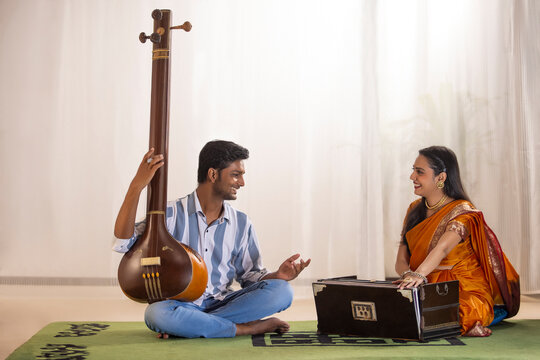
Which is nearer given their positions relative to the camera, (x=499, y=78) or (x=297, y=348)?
(x=297, y=348)

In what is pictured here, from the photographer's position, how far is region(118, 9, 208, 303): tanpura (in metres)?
2.41

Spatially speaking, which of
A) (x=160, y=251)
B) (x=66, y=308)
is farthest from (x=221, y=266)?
(x=66, y=308)

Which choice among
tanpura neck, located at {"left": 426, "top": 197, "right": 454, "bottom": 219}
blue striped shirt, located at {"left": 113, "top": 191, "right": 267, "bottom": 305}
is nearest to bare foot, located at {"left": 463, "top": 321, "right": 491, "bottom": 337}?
tanpura neck, located at {"left": 426, "top": 197, "right": 454, "bottom": 219}

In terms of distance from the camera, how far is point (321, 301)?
2.67m

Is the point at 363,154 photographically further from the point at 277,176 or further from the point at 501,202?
the point at 501,202

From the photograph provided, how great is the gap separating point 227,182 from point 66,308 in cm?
170

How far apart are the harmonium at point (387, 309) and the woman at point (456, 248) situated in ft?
0.42

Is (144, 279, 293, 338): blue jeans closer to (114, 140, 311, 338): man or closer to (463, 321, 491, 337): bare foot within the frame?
(114, 140, 311, 338): man

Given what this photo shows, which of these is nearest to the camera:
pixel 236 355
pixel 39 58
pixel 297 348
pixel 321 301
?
pixel 236 355

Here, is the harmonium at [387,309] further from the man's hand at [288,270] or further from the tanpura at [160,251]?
the tanpura at [160,251]

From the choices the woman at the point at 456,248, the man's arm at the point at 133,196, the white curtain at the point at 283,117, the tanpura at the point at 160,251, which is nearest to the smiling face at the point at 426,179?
the woman at the point at 456,248

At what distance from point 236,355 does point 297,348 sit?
0.89 feet

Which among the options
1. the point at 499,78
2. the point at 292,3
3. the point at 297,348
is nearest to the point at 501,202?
the point at 499,78

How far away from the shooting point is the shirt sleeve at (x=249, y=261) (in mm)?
2775
